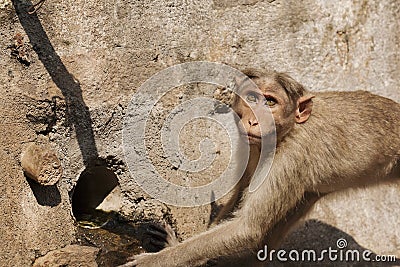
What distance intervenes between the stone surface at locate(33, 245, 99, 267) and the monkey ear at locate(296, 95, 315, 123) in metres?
1.32

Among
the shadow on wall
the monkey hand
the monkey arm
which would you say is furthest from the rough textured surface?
the monkey arm

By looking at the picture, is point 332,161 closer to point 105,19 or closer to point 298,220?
point 298,220

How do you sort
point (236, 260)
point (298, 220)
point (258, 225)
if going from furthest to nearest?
point (298, 220) < point (236, 260) < point (258, 225)

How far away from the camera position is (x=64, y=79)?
371 cm

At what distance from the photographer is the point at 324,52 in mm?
4602

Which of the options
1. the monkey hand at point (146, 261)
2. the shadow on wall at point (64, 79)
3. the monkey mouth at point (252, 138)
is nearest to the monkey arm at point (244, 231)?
the monkey hand at point (146, 261)

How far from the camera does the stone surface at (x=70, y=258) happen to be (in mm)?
3442

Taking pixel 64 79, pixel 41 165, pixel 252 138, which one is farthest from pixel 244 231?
pixel 64 79

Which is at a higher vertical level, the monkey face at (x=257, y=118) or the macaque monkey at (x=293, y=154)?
the monkey face at (x=257, y=118)

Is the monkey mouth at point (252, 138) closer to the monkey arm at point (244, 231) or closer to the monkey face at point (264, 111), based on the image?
the monkey face at point (264, 111)

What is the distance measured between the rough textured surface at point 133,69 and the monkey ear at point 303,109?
0.74m

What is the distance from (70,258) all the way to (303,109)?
4.86 feet

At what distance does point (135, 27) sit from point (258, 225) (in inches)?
54.8

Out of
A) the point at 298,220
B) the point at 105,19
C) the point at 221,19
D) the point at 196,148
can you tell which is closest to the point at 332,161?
the point at 298,220
